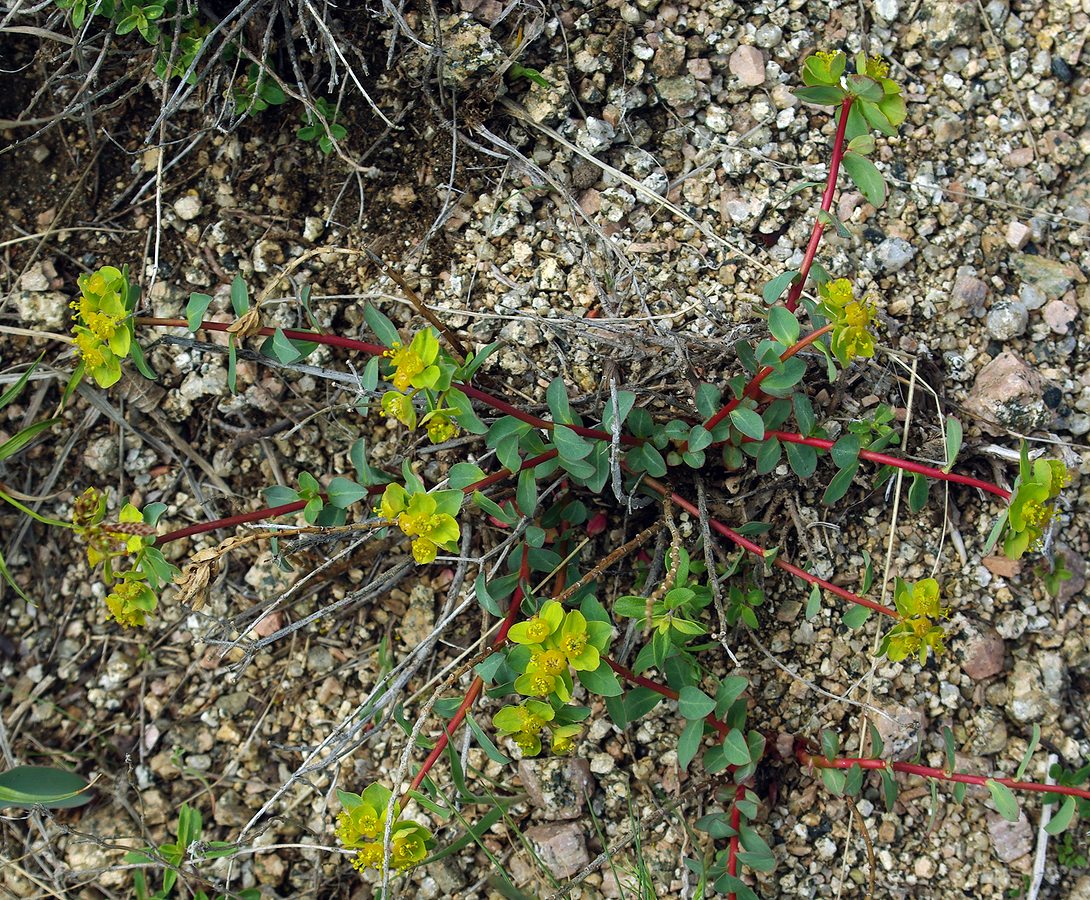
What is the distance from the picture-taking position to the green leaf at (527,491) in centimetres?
254

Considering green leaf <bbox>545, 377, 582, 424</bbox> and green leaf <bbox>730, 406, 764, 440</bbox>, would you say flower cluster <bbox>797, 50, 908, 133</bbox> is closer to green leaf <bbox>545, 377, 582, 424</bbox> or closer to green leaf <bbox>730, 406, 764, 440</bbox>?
green leaf <bbox>730, 406, 764, 440</bbox>

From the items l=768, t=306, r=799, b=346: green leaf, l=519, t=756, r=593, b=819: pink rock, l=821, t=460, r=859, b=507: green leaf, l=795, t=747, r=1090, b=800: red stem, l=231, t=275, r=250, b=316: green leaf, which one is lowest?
l=519, t=756, r=593, b=819: pink rock

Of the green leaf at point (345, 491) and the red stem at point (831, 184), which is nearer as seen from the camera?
the red stem at point (831, 184)

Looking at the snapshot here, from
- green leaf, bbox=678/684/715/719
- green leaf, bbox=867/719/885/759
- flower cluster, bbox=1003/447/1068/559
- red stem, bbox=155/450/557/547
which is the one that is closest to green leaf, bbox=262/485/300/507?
red stem, bbox=155/450/557/547

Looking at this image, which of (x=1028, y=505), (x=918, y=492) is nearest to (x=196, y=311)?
(x=918, y=492)

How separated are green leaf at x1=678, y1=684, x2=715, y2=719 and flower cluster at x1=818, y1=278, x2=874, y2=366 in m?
0.89

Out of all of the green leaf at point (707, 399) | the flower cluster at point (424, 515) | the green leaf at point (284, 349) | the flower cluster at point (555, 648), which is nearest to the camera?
the flower cluster at point (555, 648)

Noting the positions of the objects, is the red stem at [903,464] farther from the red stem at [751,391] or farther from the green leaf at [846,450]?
the red stem at [751,391]

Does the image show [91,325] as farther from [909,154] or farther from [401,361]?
[909,154]

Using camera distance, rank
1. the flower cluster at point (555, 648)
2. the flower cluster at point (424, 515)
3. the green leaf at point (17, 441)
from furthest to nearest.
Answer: the green leaf at point (17, 441), the flower cluster at point (424, 515), the flower cluster at point (555, 648)

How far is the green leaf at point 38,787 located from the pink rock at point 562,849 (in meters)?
1.28

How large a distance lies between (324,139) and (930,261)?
1.93m

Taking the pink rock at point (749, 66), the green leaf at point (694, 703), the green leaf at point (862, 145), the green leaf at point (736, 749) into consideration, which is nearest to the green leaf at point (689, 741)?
the green leaf at point (694, 703)

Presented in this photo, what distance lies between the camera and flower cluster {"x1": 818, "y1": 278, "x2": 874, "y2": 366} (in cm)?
227
